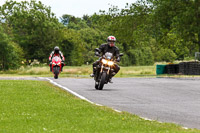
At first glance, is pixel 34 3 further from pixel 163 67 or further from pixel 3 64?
pixel 163 67

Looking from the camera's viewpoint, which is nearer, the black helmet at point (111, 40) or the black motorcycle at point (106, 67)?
the black helmet at point (111, 40)

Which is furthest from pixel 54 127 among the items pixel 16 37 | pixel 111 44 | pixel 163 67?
pixel 16 37

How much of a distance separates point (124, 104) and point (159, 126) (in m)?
4.92

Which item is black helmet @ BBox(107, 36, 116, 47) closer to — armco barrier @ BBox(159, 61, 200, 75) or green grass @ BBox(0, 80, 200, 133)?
green grass @ BBox(0, 80, 200, 133)

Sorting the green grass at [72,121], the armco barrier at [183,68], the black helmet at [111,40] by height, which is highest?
the black helmet at [111,40]

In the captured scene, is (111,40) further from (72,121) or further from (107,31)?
(107,31)

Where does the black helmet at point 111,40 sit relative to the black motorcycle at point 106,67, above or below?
above

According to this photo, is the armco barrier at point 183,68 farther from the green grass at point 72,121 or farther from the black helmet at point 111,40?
the green grass at point 72,121

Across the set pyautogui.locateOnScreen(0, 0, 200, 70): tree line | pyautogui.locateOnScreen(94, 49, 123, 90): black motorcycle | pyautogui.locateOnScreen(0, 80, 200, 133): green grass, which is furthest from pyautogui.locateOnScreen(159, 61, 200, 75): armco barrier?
pyautogui.locateOnScreen(0, 80, 200, 133): green grass

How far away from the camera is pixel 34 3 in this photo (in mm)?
89062

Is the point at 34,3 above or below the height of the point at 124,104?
above

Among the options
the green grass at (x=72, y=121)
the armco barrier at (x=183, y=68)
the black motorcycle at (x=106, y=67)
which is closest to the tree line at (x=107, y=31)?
the armco barrier at (x=183, y=68)

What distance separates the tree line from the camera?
4491 centimetres

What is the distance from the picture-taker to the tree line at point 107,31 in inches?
1768
